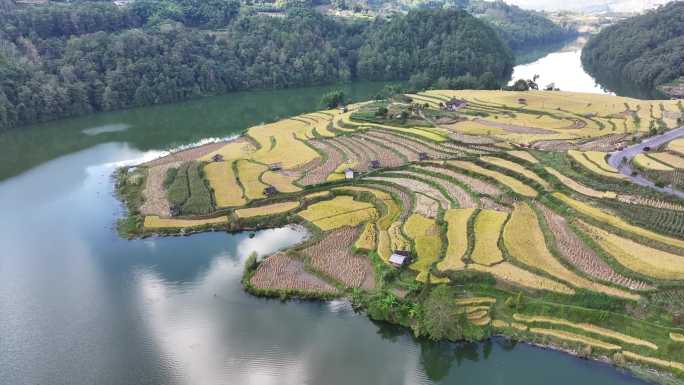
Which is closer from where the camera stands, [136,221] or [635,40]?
[136,221]

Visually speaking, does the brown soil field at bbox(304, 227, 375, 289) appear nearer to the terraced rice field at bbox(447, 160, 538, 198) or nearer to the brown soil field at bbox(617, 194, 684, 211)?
the terraced rice field at bbox(447, 160, 538, 198)

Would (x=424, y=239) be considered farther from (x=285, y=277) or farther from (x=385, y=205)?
(x=285, y=277)

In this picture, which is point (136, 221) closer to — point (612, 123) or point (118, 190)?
point (118, 190)

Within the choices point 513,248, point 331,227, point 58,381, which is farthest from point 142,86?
point 513,248

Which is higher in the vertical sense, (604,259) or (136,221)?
(604,259)

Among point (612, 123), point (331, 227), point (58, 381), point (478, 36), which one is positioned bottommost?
point (58, 381)

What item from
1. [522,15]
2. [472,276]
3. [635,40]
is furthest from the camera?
[522,15]

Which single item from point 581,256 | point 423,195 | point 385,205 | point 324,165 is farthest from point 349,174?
point 581,256

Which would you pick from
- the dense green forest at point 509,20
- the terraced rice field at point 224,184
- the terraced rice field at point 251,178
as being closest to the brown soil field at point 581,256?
the terraced rice field at point 251,178
